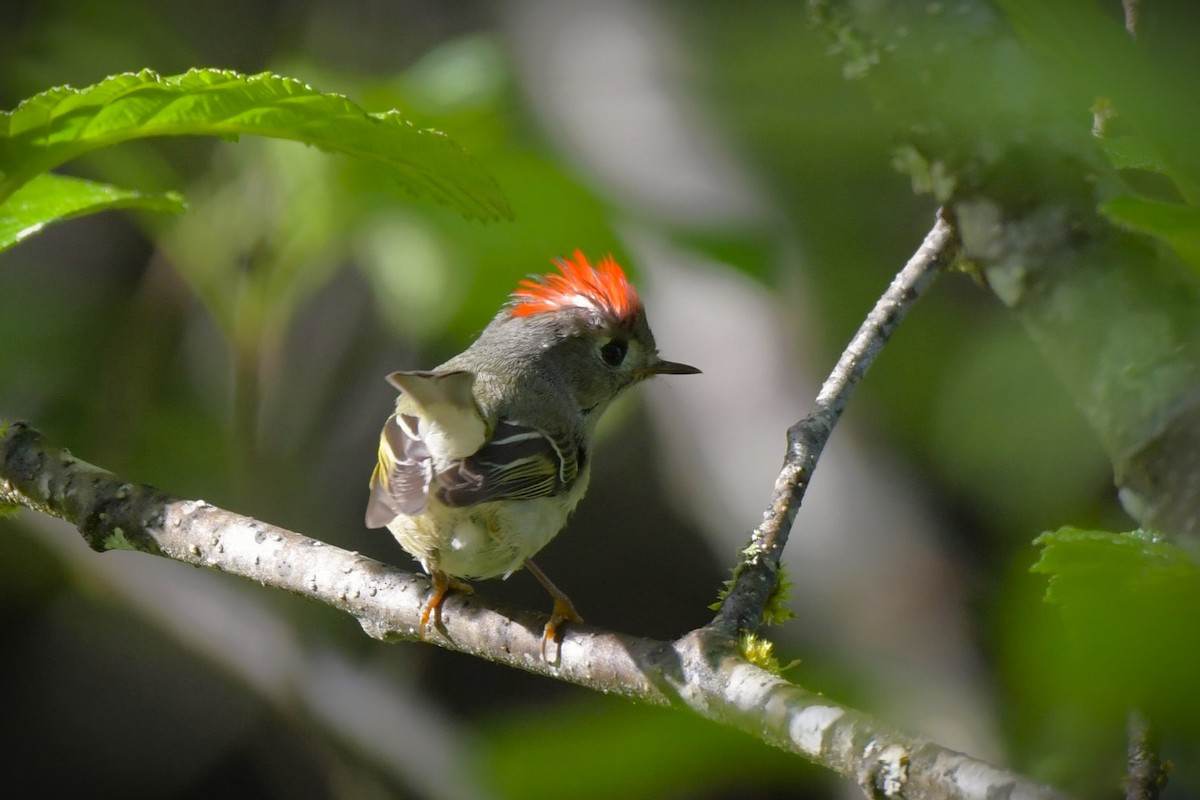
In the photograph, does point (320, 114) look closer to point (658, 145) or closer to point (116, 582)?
point (116, 582)

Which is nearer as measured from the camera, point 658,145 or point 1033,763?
point 1033,763

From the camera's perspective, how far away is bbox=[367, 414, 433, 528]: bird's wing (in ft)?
7.61

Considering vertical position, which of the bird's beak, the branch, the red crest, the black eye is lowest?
the branch

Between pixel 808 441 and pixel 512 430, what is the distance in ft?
3.89

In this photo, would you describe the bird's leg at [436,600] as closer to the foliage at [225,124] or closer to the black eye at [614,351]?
the foliage at [225,124]

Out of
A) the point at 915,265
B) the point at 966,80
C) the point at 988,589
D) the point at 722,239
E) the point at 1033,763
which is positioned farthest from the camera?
the point at 988,589

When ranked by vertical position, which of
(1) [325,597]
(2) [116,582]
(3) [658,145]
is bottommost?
(2) [116,582]

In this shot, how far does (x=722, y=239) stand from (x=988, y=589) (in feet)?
8.99

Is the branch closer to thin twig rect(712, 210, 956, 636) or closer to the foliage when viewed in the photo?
thin twig rect(712, 210, 956, 636)

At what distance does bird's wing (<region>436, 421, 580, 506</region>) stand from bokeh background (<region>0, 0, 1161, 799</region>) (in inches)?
14.3

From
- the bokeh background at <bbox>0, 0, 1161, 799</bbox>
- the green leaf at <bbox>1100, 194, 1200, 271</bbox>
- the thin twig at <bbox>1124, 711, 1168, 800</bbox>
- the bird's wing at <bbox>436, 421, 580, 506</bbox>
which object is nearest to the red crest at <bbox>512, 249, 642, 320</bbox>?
the bokeh background at <bbox>0, 0, 1161, 799</bbox>

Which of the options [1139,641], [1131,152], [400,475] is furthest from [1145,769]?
[400,475]

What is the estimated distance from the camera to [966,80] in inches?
36.3

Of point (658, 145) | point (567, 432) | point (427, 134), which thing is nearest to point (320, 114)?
point (427, 134)
